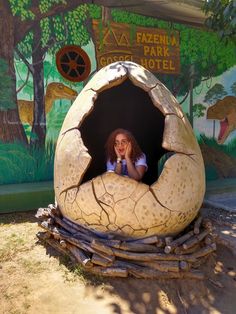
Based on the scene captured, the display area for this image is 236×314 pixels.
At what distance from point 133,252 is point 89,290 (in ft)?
1.56

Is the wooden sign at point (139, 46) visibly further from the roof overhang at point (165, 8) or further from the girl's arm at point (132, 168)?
the girl's arm at point (132, 168)

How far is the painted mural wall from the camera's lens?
5.30 metres

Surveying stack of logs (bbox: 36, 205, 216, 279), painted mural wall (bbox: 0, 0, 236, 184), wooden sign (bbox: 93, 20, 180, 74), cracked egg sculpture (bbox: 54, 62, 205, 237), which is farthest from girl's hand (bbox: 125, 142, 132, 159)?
wooden sign (bbox: 93, 20, 180, 74)

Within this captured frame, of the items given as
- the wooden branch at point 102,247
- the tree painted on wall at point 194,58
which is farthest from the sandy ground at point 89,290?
the tree painted on wall at point 194,58

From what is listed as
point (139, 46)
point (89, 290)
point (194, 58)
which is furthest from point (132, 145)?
point (194, 58)

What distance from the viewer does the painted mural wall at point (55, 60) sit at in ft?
17.4

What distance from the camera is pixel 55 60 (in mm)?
5555

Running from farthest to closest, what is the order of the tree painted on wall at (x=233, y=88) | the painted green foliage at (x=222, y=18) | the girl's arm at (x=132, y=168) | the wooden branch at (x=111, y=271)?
the tree painted on wall at (x=233, y=88) < the painted green foliage at (x=222, y=18) < the girl's arm at (x=132, y=168) < the wooden branch at (x=111, y=271)

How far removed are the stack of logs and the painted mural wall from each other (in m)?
2.45

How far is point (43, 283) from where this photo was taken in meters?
2.88

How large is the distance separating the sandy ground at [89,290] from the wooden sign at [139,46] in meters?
3.76

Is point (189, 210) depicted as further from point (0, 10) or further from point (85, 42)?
point (0, 10)

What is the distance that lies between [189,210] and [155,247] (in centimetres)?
49

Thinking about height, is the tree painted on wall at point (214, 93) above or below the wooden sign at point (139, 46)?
below
